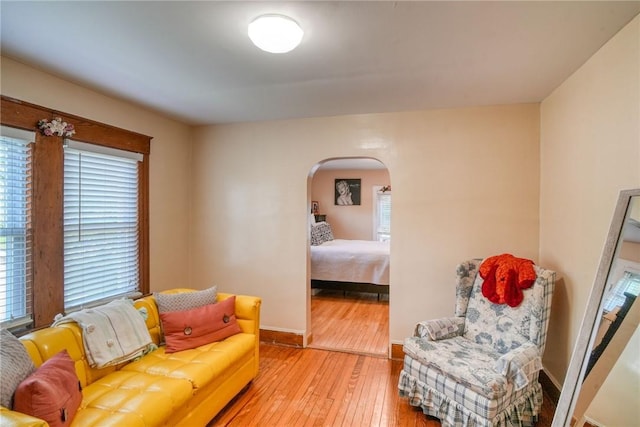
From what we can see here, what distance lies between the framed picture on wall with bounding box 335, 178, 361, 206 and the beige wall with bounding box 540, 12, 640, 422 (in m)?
5.01

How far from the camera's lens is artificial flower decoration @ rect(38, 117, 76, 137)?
2.26 m

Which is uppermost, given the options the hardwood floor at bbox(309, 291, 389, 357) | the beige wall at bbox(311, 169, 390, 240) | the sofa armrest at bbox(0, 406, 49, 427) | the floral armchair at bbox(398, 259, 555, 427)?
the beige wall at bbox(311, 169, 390, 240)

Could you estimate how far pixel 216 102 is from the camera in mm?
2883

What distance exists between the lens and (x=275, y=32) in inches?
62.7

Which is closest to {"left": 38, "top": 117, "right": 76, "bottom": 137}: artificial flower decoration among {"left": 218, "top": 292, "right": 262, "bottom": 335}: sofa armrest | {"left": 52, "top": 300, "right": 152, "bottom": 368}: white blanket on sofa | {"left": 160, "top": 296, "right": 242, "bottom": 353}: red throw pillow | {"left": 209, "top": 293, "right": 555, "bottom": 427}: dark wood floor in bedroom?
{"left": 52, "top": 300, "right": 152, "bottom": 368}: white blanket on sofa

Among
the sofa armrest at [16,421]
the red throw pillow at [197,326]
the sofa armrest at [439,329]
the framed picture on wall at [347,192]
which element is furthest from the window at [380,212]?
the sofa armrest at [16,421]

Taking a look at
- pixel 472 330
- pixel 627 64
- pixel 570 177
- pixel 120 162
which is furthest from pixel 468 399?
pixel 120 162

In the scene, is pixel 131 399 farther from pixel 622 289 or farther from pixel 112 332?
pixel 622 289

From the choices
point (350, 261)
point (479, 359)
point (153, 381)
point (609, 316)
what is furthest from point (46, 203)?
point (350, 261)

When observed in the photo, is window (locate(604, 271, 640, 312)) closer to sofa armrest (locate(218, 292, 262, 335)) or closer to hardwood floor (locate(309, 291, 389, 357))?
hardwood floor (locate(309, 291, 389, 357))

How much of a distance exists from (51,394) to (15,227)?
52.9 inches

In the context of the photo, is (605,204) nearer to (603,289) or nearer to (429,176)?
(603,289)

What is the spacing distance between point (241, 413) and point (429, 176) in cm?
255

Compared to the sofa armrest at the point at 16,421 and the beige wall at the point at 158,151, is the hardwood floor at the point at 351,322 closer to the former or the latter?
the beige wall at the point at 158,151
